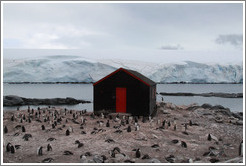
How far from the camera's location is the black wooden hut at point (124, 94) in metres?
13.9

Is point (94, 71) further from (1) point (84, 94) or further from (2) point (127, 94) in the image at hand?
(2) point (127, 94)

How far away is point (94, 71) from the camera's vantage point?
5678 centimetres

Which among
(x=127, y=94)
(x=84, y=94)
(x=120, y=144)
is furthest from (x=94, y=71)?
(x=120, y=144)

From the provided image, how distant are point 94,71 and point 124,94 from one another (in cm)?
4341

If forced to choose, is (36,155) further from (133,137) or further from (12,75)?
(12,75)

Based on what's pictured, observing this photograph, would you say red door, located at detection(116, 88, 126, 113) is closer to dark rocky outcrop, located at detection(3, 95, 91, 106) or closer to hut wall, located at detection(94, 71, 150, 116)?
hut wall, located at detection(94, 71, 150, 116)

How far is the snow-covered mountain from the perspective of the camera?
5372cm

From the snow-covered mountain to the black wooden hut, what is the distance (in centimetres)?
3924

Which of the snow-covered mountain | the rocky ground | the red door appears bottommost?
the rocky ground

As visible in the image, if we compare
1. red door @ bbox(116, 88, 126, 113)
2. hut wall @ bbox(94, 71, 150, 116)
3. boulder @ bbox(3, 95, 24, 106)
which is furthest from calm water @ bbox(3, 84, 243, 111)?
red door @ bbox(116, 88, 126, 113)

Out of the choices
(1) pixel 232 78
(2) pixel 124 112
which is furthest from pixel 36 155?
(1) pixel 232 78

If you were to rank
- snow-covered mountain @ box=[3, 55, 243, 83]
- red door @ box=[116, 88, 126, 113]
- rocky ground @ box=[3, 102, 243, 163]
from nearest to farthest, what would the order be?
rocky ground @ box=[3, 102, 243, 163] → red door @ box=[116, 88, 126, 113] → snow-covered mountain @ box=[3, 55, 243, 83]

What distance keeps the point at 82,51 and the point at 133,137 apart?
210 feet

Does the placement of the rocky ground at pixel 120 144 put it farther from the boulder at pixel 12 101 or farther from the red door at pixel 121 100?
the boulder at pixel 12 101
